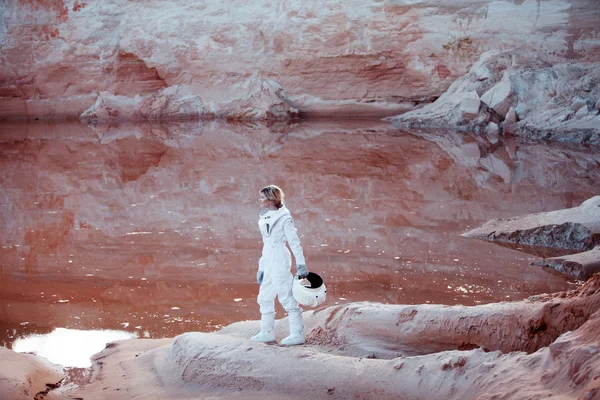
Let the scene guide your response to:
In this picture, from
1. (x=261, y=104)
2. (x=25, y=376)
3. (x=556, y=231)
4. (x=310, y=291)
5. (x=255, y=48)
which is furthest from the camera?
(x=255, y=48)

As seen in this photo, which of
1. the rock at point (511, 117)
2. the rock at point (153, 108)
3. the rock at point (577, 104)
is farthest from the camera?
the rock at point (153, 108)

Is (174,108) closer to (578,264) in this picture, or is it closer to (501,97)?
(501,97)

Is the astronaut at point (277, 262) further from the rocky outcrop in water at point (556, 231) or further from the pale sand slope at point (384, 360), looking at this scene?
the rocky outcrop in water at point (556, 231)

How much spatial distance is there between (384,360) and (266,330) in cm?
80

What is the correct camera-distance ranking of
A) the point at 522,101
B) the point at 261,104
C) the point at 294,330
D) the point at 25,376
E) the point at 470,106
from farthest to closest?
the point at 261,104 → the point at 470,106 → the point at 522,101 → the point at 294,330 → the point at 25,376

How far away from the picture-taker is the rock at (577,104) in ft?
46.9

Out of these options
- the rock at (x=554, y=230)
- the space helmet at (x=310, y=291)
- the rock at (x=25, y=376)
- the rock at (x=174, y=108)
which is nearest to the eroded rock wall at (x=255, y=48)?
the rock at (x=174, y=108)

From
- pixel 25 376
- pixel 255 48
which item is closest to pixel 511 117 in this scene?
pixel 255 48

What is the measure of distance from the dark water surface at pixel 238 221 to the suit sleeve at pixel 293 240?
1.28 m

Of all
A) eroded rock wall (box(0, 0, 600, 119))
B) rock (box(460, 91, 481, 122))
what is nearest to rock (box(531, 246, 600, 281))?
rock (box(460, 91, 481, 122))

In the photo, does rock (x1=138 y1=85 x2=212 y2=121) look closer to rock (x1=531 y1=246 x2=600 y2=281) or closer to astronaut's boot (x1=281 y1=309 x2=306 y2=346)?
rock (x1=531 y1=246 x2=600 y2=281)

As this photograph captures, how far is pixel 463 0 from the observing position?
63.0 ft

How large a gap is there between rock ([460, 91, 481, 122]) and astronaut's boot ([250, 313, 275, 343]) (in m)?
13.5

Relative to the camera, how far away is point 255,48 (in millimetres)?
21609
